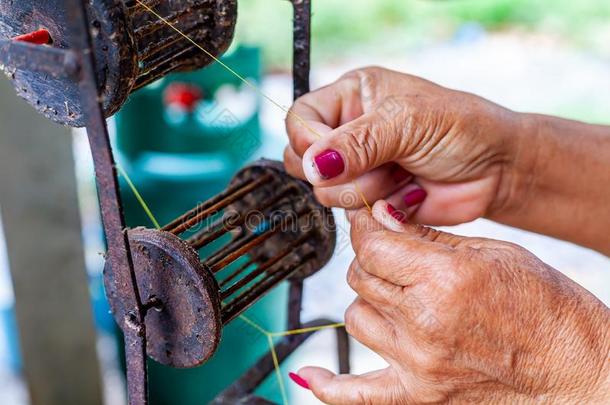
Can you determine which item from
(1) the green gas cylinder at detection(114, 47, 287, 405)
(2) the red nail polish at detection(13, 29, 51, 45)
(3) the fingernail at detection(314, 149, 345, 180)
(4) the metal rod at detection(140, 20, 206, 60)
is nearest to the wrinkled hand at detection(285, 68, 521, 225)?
(3) the fingernail at detection(314, 149, 345, 180)

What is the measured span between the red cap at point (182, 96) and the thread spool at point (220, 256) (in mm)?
807

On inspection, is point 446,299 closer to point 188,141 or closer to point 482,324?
point 482,324

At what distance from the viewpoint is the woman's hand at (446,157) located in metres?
1.03

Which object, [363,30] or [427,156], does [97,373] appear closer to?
[427,156]

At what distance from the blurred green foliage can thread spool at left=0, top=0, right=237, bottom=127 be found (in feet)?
13.2

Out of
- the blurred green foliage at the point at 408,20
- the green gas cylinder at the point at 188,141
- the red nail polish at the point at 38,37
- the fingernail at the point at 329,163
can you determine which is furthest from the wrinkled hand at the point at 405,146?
the blurred green foliage at the point at 408,20

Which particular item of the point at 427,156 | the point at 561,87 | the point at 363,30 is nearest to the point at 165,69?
the point at 427,156

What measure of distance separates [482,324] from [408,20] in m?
4.97

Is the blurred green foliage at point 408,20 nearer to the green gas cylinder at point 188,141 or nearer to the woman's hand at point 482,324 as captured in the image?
the green gas cylinder at point 188,141

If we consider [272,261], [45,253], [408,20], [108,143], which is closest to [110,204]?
[108,143]

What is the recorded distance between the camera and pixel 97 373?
7.06 feet

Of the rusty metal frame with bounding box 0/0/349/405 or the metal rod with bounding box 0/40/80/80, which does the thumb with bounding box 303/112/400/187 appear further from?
the metal rod with bounding box 0/40/80/80

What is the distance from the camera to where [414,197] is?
48.6 inches

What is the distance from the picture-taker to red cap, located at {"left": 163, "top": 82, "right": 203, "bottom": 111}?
5.97 ft
